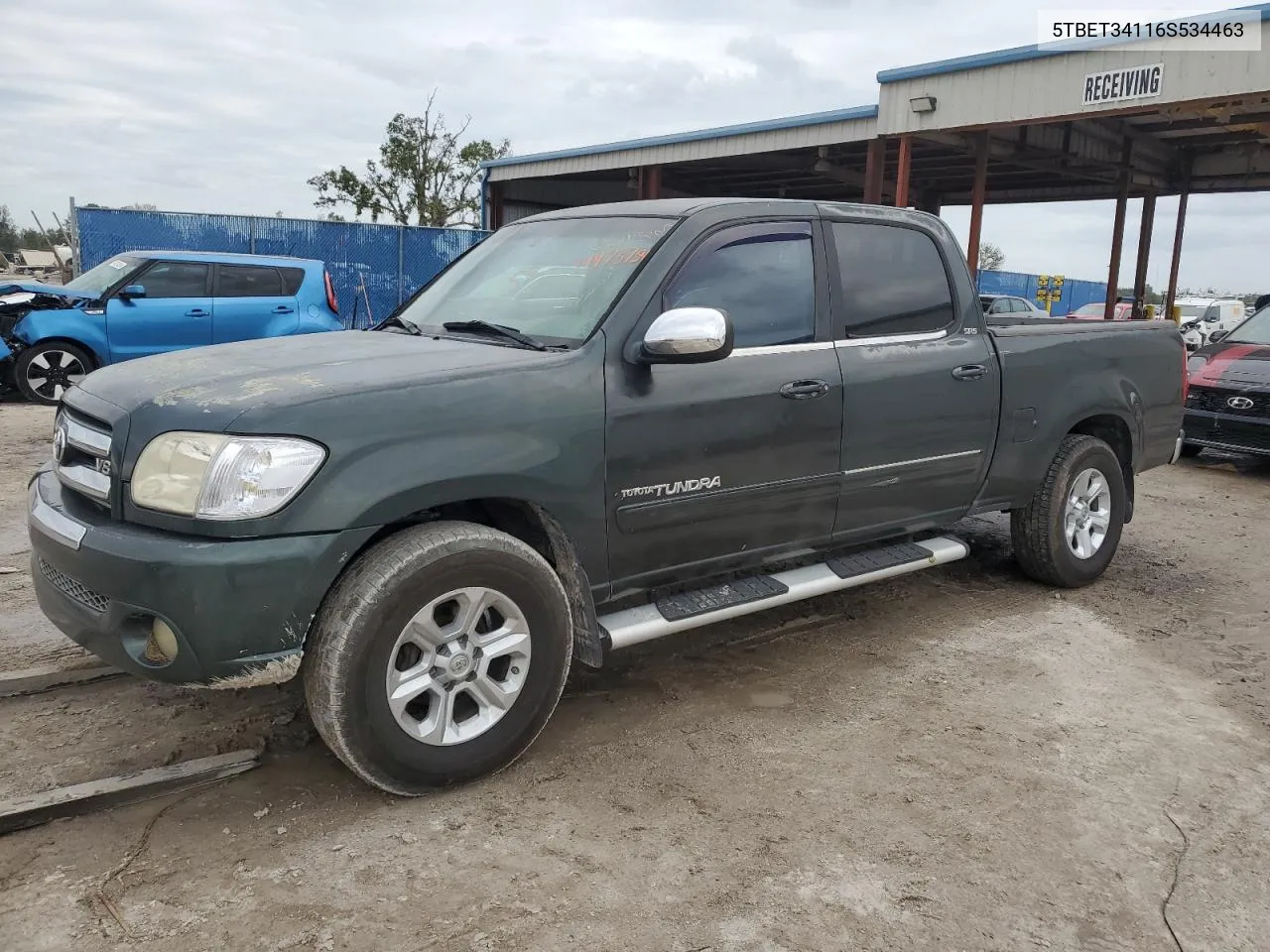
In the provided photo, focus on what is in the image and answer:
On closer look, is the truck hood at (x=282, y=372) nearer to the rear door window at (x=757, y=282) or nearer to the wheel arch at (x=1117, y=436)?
the rear door window at (x=757, y=282)

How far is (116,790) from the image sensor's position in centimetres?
283

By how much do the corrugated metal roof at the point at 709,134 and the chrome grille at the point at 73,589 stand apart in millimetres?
15050

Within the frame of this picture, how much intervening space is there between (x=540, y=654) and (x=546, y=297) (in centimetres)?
136

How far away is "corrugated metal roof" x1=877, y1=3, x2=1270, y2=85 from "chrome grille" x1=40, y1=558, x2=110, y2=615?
12.3m

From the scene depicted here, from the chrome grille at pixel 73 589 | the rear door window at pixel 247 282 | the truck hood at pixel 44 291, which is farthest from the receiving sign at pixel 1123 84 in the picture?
the chrome grille at pixel 73 589

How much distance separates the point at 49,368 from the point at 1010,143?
48.9 ft

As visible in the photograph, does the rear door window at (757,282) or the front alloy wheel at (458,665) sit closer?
the front alloy wheel at (458,665)

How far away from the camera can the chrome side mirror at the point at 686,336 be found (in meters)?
3.12

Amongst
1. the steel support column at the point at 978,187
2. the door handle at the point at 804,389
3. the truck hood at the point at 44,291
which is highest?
the steel support column at the point at 978,187

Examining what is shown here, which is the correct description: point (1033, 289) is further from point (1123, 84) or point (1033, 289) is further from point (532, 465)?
point (532, 465)

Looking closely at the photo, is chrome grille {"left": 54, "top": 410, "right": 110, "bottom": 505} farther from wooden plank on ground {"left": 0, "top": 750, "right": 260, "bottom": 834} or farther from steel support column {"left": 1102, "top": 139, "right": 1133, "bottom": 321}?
steel support column {"left": 1102, "top": 139, "right": 1133, "bottom": 321}

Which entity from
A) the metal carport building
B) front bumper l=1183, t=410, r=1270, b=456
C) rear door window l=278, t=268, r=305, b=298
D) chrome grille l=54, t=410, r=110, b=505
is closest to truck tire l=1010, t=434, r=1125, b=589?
chrome grille l=54, t=410, r=110, b=505

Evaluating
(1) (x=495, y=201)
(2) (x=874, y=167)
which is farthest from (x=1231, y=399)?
(1) (x=495, y=201)

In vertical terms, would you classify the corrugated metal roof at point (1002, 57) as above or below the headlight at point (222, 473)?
above
